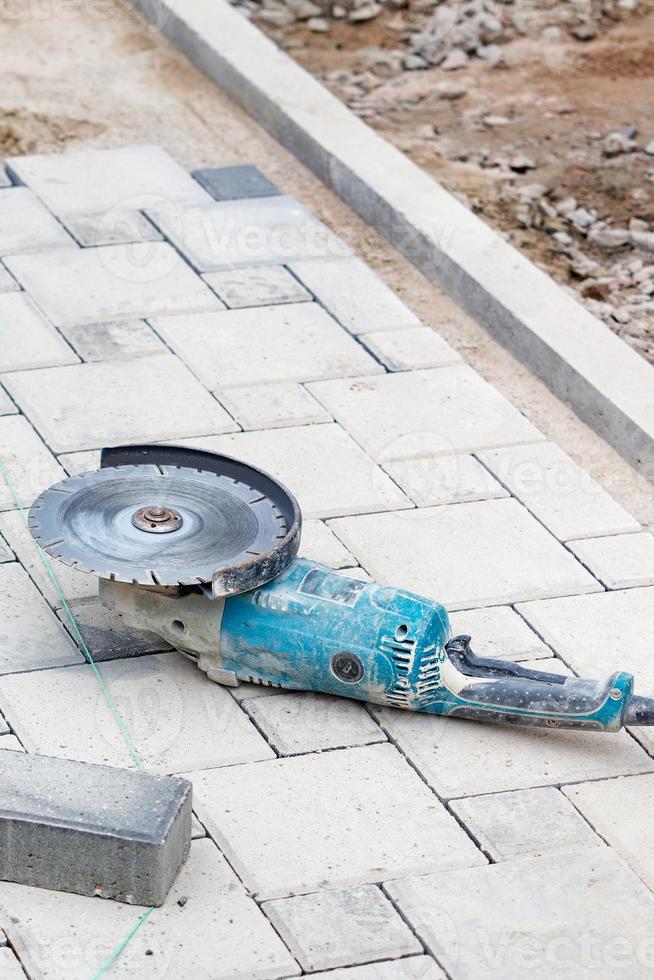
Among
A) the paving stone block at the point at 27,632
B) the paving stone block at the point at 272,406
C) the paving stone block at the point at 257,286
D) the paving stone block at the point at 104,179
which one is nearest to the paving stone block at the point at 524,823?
the paving stone block at the point at 27,632

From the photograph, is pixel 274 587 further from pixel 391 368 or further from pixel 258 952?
pixel 391 368

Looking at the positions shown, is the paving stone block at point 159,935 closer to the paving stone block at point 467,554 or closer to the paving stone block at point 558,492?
the paving stone block at point 467,554

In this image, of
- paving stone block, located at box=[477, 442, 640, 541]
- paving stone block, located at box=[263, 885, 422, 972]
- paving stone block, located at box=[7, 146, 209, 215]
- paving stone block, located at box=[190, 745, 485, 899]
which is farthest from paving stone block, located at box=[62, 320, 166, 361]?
paving stone block, located at box=[263, 885, 422, 972]

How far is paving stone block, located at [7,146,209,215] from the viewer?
7426 millimetres

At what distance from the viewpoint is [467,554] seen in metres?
5.18

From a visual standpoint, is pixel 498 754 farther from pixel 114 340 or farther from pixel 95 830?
pixel 114 340

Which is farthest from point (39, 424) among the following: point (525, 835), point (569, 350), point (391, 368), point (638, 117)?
point (638, 117)

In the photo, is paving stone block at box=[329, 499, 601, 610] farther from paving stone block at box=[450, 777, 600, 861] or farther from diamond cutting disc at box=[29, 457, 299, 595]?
paving stone block at box=[450, 777, 600, 861]

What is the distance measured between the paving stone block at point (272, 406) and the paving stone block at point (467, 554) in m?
0.69

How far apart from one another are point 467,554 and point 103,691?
4.39ft

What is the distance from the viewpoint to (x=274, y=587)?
4.39 m

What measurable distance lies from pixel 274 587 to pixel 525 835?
94 centimetres

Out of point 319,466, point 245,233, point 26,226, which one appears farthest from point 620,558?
point 26,226

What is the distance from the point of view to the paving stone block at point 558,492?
5406 mm
